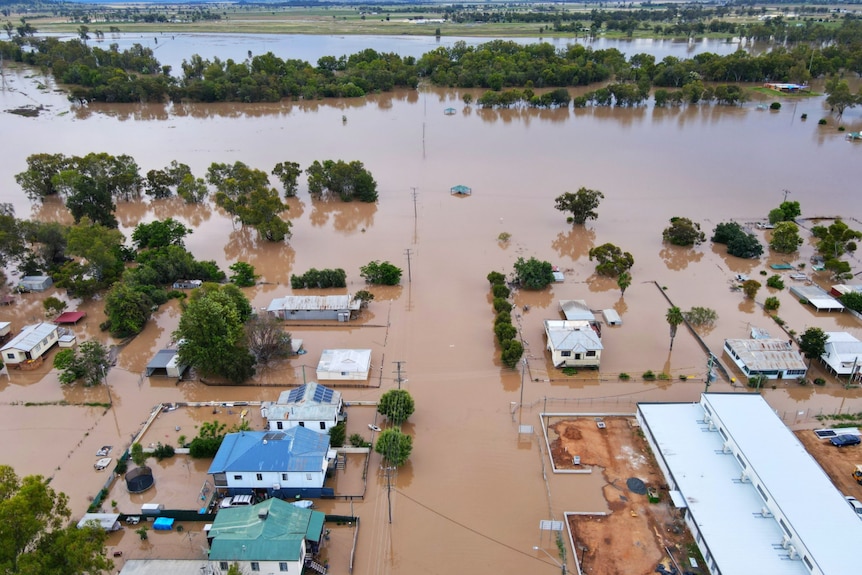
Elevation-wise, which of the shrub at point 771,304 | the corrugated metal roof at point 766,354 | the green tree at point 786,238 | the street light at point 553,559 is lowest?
the street light at point 553,559

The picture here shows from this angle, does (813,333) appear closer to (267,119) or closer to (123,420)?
(123,420)

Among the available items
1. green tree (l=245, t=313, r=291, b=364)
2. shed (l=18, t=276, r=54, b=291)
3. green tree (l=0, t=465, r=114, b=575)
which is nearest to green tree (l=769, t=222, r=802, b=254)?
green tree (l=245, t=313, r=291, b=364)

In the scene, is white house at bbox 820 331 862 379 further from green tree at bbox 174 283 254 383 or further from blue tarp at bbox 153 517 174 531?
blue tarp at bbox 153 517 174 531

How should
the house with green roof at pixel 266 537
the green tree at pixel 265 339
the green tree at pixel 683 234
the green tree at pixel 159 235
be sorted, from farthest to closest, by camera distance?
the green tree at pixel 683 234, the green tree at pixel 159 235, the green tree at pixel 265 339, the house with green roof at pixel 266 537

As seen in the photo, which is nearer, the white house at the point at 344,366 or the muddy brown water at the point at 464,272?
the muddy brown water at the point at 464,272

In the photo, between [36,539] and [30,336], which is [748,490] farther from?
[30,336]

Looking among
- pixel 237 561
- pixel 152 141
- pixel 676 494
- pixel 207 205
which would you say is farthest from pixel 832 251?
pixel 152 141

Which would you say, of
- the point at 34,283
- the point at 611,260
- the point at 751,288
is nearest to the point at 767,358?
the point at 751,288

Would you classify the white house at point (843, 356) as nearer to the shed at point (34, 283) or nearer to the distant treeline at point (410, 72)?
the shed at point (34, 283)

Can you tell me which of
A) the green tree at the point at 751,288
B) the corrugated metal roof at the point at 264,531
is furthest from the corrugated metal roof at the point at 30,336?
the green tree at the point at 751,288
